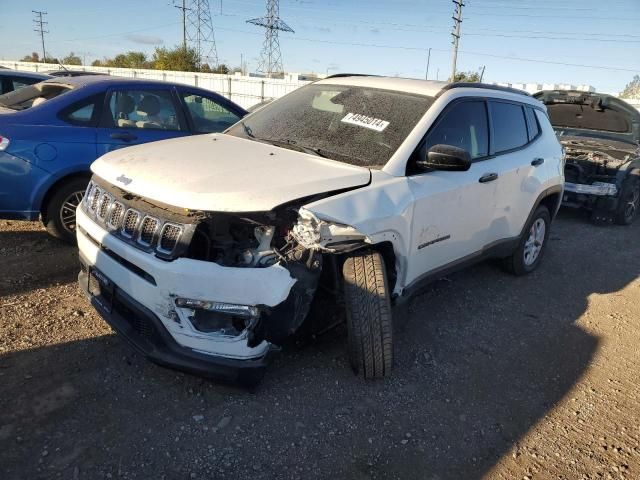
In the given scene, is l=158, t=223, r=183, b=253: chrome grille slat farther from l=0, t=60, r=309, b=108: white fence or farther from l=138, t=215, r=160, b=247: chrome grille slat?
l=0, t=60, r=309, b=108: white fence

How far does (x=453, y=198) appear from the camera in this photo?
11.9ft

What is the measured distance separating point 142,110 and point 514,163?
3806 mm

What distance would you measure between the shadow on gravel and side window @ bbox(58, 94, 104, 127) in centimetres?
121

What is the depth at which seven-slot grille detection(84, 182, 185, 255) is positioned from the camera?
8.69 feet

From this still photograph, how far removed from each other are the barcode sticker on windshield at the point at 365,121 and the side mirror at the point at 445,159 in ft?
1.36

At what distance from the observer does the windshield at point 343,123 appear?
3.40 m

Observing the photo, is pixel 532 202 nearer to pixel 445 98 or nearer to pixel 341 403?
pixel 445 98

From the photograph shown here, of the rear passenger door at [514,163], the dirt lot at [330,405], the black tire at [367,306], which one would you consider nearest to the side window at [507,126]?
the rear passenger door at [514,163]

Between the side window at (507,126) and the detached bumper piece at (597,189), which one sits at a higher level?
the side window at (507,126)

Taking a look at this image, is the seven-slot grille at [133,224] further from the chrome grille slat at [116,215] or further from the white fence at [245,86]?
the white fence at [245,86]

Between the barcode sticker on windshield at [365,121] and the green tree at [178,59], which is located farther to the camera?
the green tree at [178,59]

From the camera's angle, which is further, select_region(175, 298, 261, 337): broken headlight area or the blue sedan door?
the blue sedan door

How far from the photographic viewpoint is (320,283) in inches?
122

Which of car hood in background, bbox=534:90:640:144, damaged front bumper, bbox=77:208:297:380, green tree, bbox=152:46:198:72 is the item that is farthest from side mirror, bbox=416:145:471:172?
green tree, bbox=152:46:198:72
